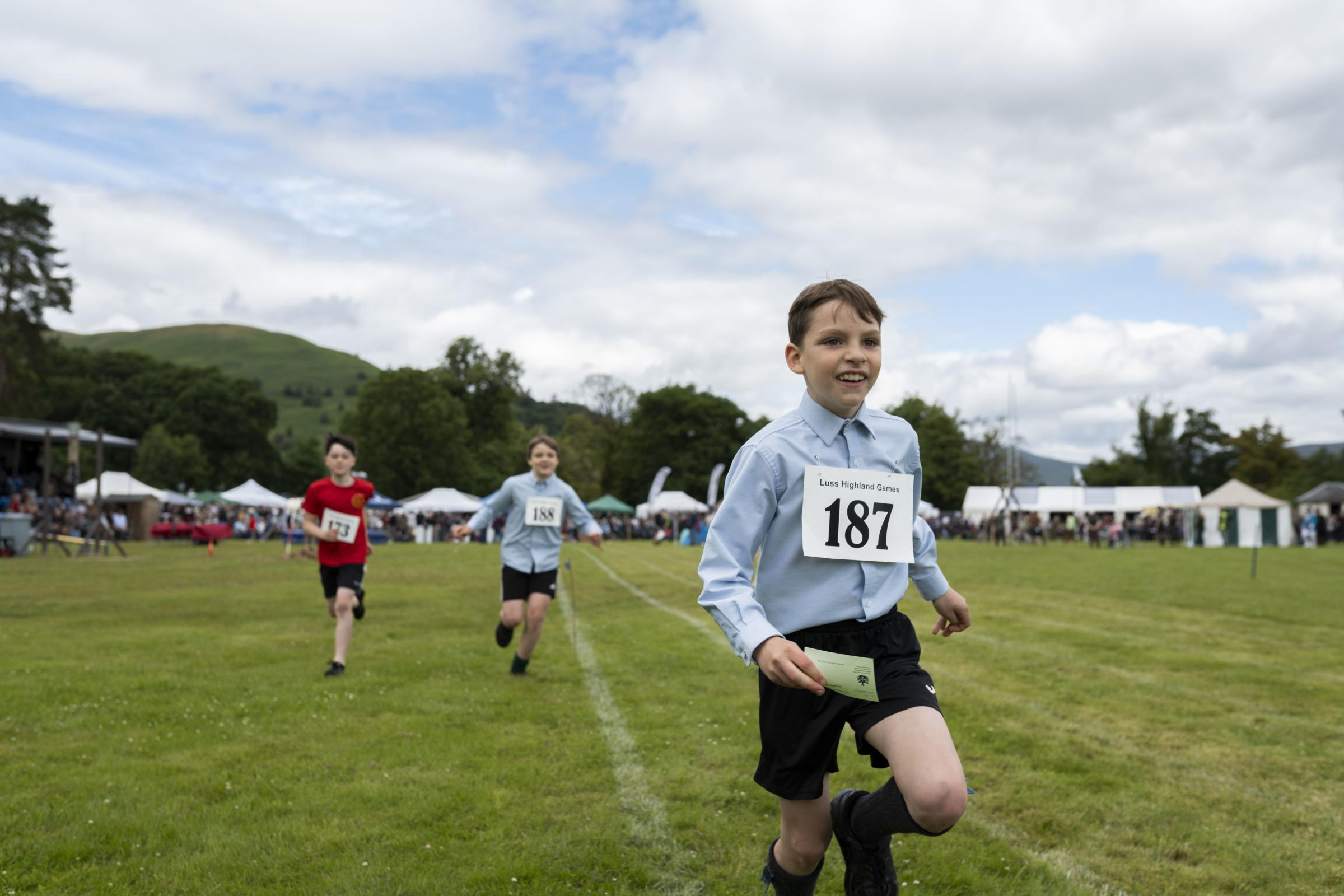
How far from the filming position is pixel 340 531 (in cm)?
905

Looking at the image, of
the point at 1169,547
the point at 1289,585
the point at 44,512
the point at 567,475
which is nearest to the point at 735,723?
the point at 1289,585

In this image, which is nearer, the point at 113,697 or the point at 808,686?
the point at 808,686

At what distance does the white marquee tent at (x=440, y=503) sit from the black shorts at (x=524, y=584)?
46049 mm

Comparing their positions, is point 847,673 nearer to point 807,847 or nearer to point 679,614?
point 807,847

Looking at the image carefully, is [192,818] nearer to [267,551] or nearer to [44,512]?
[44,512]

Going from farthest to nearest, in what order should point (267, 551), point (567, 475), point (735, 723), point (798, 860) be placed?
point (567, 475) < point (267, 551) < point (735, 723) < point (798, 860)

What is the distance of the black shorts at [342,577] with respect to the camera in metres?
9.15

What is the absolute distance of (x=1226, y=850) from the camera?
4.46 metres

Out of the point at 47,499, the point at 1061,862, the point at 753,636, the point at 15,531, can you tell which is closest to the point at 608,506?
the point at 47,499

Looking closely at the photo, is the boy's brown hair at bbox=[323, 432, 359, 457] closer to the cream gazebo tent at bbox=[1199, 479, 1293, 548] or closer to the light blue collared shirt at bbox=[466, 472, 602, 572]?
the light blue collared shirt at bbox=[466, 472, 602, 572]

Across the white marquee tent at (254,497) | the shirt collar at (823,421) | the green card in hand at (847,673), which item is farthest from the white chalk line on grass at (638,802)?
the white marquee tent at (254,497)

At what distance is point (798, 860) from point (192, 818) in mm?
3301

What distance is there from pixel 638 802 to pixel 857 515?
266 centimetres

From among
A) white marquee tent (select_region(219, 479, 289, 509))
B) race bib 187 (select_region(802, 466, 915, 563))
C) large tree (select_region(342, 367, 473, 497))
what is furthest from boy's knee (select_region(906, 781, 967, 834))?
large tree (select_region(342, 367, 473, 497))
